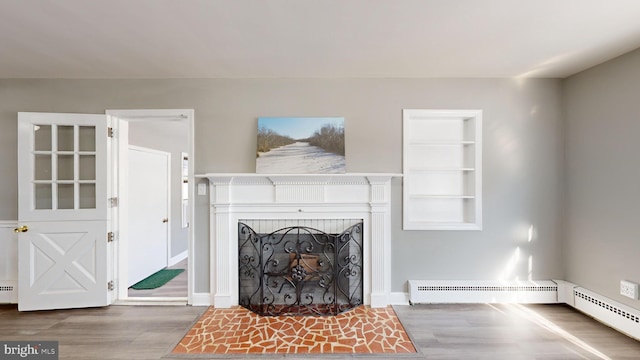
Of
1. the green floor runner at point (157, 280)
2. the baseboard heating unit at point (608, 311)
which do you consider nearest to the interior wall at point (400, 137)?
the baseboard heating unit at point (608, 311)

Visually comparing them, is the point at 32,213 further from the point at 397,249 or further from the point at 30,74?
the point at 397,249

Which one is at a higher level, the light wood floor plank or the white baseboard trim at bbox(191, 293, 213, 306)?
the white baseboard trim at bbox(191, 293, 213, 306)

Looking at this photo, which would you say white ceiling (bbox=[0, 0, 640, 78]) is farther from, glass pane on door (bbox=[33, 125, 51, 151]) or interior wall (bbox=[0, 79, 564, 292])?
glass pane on door (bbox=[33, 125, 51, 151])

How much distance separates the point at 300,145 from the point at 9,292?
135 inches

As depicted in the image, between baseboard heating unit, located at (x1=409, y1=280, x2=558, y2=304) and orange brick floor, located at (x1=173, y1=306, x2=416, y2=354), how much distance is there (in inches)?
18.5

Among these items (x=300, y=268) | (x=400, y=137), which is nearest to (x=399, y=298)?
(x=300, y=268)

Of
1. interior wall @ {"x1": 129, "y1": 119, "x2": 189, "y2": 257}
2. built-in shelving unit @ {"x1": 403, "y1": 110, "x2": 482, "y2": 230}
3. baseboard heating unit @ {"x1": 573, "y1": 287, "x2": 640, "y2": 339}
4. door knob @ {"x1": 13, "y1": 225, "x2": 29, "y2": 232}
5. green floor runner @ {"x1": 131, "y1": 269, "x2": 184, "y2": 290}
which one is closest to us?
baseboard heating unit @ {"x1": 573, "y1": 287, "x2": 640, "y2": 339}

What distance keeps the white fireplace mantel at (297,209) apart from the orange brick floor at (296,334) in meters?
0.30

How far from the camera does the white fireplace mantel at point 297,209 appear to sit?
2869 millimetres

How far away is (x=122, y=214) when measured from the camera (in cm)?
303

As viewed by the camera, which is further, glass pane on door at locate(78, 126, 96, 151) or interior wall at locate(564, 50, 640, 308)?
glass pane on door at locate(78, 126, 96, 151)

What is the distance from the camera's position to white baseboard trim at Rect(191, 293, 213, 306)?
9.51ft

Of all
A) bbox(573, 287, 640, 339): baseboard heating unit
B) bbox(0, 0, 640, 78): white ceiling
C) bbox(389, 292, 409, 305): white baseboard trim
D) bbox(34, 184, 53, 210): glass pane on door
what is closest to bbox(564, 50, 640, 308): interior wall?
bbox(573, 287, 640, 339): baseboard heating unit

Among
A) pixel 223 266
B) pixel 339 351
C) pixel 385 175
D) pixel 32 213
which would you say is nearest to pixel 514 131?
pixel 385 175
